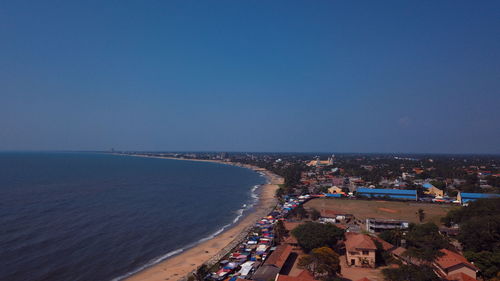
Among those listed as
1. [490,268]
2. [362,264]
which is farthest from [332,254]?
[490,268]

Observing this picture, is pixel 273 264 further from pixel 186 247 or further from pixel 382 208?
pixel 382 208

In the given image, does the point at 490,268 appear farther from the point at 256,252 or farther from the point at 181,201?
the point at 181,201

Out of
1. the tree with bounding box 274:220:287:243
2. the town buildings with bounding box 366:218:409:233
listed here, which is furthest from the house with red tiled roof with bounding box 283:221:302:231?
the town buildings with bounding box 366:218:409:233

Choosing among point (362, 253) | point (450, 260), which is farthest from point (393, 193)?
point (450, 260)

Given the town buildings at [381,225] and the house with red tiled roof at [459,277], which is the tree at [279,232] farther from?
the house with red tiled roof at [459,277]

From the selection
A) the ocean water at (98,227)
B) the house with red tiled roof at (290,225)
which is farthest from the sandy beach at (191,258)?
the house with red tiled roof at (290,225)

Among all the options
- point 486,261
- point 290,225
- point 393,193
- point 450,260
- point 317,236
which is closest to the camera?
point 450,260
